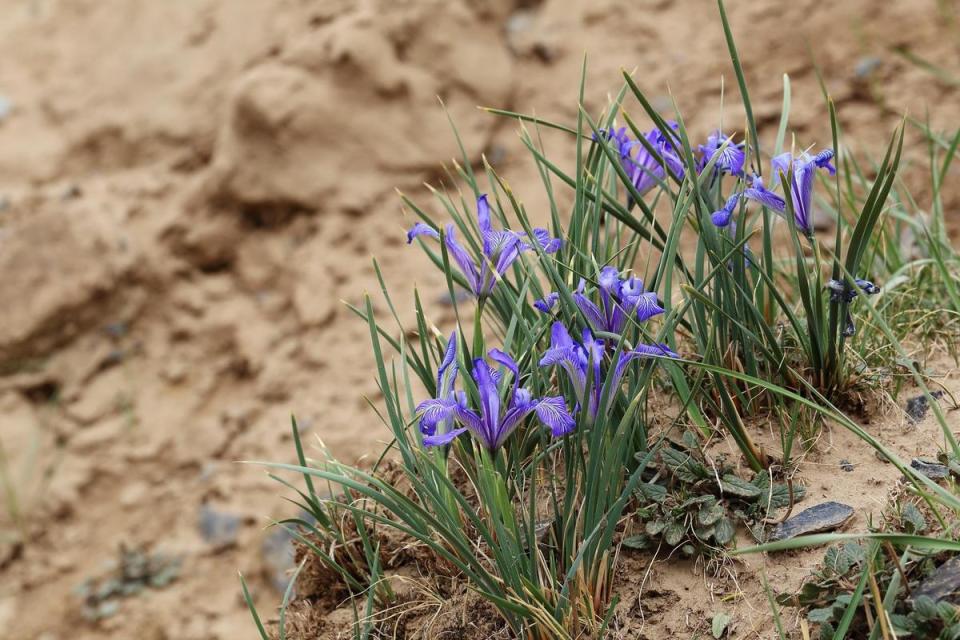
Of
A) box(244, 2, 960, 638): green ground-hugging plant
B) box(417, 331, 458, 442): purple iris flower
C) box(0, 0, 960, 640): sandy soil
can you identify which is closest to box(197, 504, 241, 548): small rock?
box(0, 0, 960, 640): sandy soil

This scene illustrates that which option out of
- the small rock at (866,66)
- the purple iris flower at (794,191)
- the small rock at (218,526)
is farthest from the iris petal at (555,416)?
the small rock at (866,66)

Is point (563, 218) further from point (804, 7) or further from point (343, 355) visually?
point (804, 7)

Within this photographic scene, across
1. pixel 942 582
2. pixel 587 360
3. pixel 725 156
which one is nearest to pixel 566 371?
pixel 587 360

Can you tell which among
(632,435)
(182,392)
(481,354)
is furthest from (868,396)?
(182,392)

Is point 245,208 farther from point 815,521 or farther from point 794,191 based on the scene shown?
point 815,521

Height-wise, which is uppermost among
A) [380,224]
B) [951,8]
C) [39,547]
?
[951,8]

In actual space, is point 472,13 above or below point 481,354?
above
